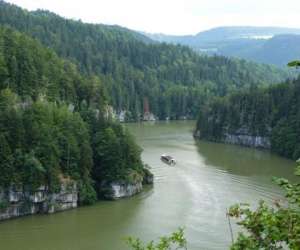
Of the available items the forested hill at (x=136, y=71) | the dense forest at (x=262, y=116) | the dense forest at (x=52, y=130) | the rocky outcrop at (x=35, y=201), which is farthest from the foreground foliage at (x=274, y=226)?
the forested hill at (x=136, y=71)

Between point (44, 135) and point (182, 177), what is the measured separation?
1897cm

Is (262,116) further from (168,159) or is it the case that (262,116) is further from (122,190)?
(122,190)

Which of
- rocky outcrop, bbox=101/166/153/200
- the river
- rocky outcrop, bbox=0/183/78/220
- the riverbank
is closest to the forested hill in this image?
the river

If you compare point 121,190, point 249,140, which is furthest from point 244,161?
point 121,190

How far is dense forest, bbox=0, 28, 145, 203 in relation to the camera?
49.3m

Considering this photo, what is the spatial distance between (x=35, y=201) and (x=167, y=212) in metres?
11.0

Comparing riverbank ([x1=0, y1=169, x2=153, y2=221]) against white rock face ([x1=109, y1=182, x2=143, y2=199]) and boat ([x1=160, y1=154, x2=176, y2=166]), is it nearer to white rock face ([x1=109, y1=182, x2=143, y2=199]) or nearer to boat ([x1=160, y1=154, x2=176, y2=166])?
white rock face ([x1=109, y1=182, x2=143, y2=199])

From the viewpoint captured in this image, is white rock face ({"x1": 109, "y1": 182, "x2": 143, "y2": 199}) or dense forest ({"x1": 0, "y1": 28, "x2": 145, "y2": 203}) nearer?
dense forest ({"x1": 0, "y1": 28, "x2": 145, "y2": 203})

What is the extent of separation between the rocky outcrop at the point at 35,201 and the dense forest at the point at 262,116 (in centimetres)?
4121

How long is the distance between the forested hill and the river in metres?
74.1

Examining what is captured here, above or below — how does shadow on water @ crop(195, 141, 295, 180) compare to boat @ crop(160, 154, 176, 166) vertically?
below

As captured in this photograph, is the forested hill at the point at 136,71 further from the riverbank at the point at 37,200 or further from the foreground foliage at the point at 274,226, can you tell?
the foreground foliage at the point at 274,226

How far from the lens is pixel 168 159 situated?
7406cm

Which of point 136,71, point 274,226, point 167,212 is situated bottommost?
point 167,212
